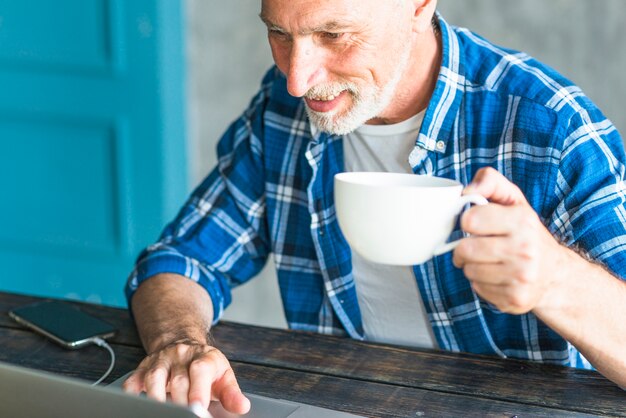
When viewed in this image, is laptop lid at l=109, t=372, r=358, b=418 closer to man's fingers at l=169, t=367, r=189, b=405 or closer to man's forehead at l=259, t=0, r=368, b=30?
man's fingers at l=169, t=367, r=189, b=405

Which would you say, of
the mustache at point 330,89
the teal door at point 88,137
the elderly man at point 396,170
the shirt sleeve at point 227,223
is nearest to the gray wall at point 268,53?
the teal door at point 88,137

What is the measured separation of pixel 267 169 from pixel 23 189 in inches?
63.2

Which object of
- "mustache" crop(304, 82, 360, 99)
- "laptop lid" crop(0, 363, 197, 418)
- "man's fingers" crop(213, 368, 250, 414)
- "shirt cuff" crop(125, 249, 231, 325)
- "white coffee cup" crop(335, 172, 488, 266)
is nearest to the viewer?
"laptop lid" crop(0, 363, 197, 418)

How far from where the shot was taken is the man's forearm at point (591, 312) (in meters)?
0.94

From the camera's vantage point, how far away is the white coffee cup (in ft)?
2.61

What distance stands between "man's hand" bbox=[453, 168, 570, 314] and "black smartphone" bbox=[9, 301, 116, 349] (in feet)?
2.00

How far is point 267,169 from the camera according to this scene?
1.49 m

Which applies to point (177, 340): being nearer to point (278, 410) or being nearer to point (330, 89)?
point (278, 410)

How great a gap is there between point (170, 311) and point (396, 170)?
0.46 m

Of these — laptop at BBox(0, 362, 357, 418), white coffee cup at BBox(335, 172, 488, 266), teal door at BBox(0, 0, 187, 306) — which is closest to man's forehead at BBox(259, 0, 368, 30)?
white coffee cup at BBox(335, 172, 488, 266)

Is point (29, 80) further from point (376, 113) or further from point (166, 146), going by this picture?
point (376, 113)

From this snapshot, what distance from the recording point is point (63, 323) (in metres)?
1.24

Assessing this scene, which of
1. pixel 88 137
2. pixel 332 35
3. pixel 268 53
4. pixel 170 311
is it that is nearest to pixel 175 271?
pixel 170 311

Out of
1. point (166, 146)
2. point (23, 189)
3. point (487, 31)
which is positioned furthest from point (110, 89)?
point (487, 31)
